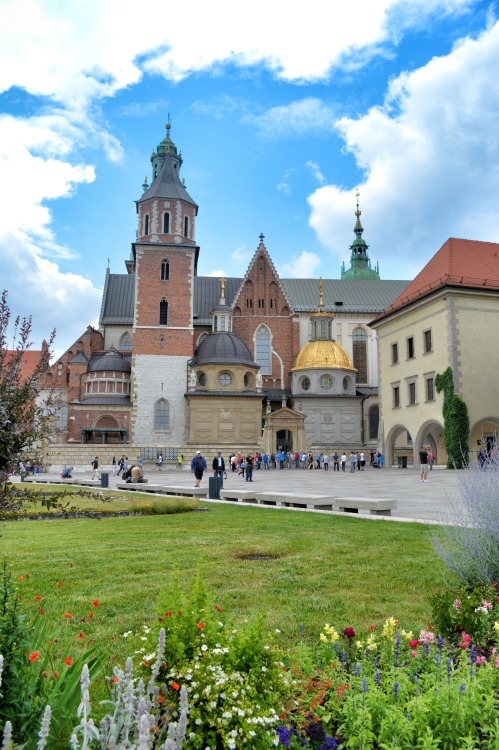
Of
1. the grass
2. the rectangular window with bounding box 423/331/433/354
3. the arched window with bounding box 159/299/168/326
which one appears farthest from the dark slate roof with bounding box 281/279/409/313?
the grass

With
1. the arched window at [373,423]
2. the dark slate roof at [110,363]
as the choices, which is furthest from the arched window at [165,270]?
the arched window at [373,423]

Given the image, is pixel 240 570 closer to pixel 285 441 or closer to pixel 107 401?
pixel 285 441

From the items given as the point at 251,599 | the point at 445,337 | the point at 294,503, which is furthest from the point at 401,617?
the point at 445,337

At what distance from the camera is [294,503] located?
17.5 m

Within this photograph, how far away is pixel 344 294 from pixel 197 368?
73.7 feet

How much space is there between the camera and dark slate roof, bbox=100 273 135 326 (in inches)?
2613

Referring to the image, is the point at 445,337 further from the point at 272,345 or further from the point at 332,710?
the point at 332,710

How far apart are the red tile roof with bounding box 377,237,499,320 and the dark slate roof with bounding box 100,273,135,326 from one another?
1292 inches

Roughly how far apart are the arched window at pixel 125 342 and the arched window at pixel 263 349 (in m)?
13.4

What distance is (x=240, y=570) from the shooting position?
8023 millimetres

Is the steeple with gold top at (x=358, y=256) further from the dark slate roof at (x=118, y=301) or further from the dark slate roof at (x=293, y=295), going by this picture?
the dark slate roof at (x=118, y=301)

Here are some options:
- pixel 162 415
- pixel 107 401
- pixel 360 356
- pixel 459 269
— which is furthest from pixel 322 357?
pixel 459 269

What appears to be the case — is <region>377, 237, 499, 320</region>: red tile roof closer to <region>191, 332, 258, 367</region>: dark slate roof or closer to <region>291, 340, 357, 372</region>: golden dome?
<region>291, 340, 357, 372</region>: golden dome

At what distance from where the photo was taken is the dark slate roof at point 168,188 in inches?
2345
